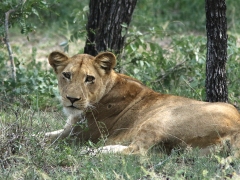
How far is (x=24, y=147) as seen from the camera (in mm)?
4570

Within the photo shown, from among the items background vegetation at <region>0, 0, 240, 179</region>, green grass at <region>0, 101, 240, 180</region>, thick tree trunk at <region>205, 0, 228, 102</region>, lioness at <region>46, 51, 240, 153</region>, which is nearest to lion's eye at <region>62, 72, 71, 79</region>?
lioness at <region>46, 51, 240, 153</region>

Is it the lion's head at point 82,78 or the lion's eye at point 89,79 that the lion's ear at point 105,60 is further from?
the lion's eye at point 89,79

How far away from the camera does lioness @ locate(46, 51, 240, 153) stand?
16.6 feet

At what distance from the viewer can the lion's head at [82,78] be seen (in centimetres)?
551

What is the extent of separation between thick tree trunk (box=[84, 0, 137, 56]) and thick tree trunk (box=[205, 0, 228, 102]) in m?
1.27

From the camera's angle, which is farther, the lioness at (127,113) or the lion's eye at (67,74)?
the lion's eye at (67,74)

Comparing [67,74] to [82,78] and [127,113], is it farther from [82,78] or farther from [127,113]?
[127,113]

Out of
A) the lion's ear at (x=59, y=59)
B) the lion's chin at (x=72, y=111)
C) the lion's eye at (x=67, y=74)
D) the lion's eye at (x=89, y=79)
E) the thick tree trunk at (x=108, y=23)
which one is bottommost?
the lion's chin at (x=72, y=111)

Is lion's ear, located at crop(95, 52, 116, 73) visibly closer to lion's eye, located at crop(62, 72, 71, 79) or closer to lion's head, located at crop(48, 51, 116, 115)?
lion's head, located at crop(48, 51, 116, 115)

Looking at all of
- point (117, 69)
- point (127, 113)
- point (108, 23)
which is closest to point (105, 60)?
point (127, 113)

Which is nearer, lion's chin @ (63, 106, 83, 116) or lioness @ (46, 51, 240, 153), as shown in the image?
lioness @ (46, 51, 240, 153)

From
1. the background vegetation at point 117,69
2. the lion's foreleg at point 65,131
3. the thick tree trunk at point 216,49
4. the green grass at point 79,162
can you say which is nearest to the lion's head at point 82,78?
the lion's foreleg at point 65,131

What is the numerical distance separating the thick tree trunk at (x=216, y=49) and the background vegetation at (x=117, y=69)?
1.93 ft

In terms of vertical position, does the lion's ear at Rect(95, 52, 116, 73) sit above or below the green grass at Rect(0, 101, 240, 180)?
above
